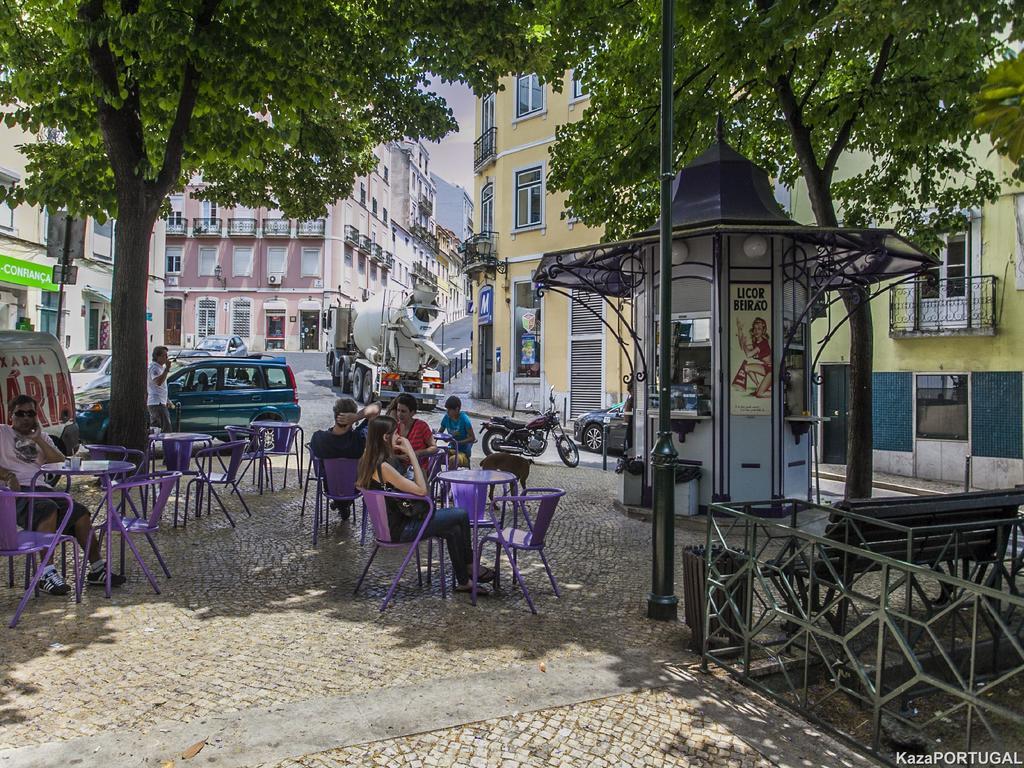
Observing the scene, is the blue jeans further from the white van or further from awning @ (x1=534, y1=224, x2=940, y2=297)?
the white van

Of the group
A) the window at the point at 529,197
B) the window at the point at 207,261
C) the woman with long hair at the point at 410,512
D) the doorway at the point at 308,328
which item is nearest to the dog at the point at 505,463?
the woman with long hair at the point at 410,512

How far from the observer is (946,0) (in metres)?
5.45

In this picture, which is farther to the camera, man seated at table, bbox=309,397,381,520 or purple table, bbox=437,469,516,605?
man seated at table, bbox=309,397,381,520

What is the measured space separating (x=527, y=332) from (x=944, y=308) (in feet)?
43.7

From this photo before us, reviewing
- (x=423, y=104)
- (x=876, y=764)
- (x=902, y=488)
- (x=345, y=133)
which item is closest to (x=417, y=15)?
(x=423, y=104)

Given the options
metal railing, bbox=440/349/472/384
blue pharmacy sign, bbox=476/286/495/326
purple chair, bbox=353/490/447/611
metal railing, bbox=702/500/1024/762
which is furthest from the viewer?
metal railing, bbox=440/349/472/384

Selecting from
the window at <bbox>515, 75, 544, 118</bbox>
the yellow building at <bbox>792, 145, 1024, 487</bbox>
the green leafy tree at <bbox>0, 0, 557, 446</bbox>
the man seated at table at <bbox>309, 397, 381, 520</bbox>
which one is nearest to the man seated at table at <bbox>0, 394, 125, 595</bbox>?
the man seated at table at <bbox>309, 397, 381, 520</bbox>

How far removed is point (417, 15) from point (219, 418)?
7896mm

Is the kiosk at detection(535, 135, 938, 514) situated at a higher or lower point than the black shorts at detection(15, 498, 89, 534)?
higher

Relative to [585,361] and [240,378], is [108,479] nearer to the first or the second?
[240,378]

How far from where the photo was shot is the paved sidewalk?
3340 millimetres

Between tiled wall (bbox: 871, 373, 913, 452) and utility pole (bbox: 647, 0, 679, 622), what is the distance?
13.1 meters

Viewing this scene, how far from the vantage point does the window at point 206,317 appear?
48594 mm

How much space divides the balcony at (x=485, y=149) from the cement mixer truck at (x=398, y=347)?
21.7 ft
